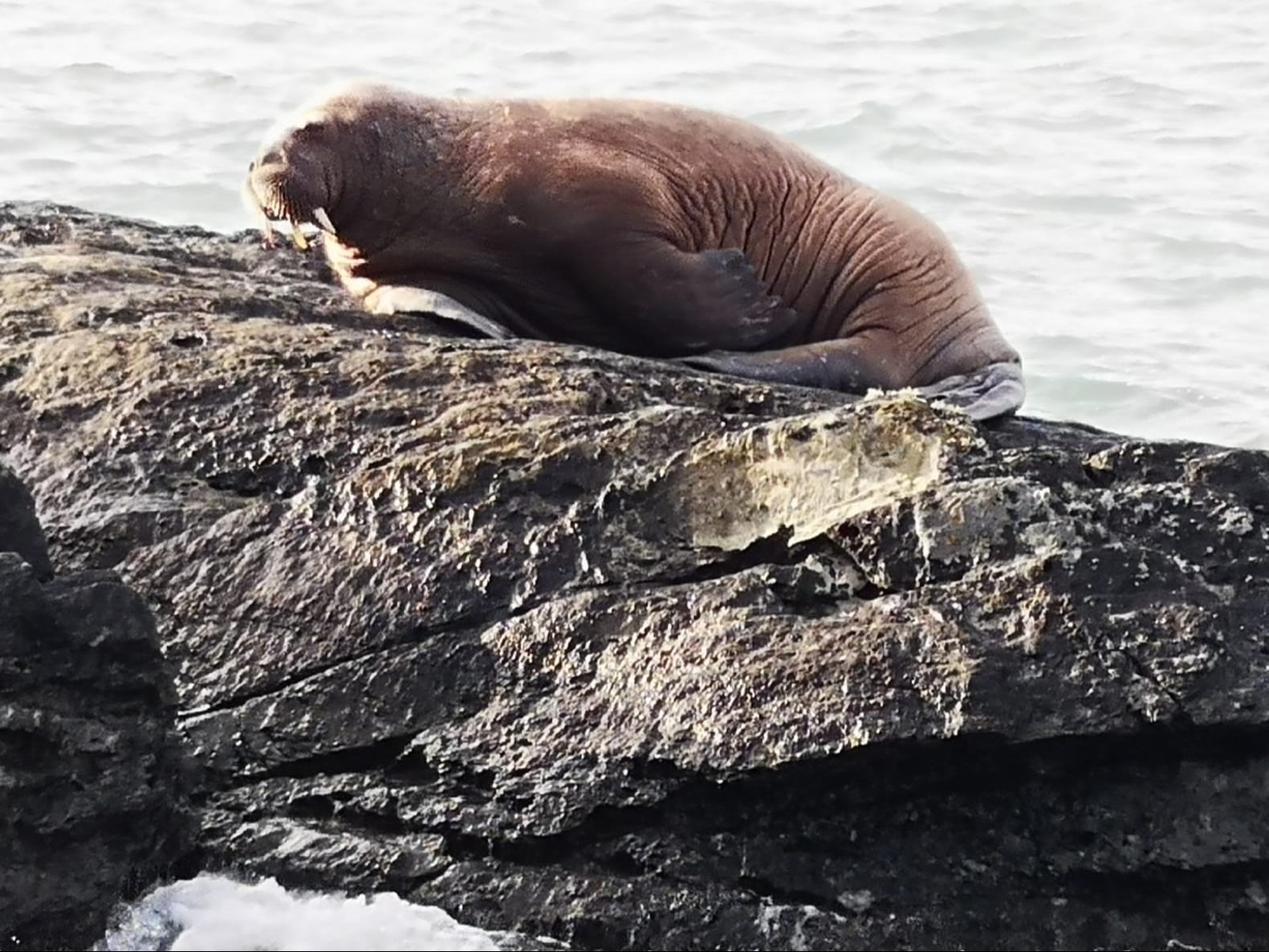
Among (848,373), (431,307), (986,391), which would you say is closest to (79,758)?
(431,307)

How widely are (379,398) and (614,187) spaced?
147 centimetres

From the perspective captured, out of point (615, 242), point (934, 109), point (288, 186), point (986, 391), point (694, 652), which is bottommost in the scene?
point (934, 109)

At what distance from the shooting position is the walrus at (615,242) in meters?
5.72

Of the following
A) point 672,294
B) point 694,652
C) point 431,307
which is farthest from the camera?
point 672,294

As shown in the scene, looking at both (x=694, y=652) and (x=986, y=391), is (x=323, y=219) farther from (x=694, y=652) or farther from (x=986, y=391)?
(x=694, y=652)

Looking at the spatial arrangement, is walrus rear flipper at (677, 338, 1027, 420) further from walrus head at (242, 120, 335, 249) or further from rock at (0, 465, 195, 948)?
rock at (0, 465, 195, 948)

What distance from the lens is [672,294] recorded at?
18.7 feet

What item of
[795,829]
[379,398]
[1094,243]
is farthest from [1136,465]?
[1094,243]

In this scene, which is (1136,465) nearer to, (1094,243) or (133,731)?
(133,731)

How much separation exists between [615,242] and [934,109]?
11796mm

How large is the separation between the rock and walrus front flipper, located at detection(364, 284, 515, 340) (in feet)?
6.48

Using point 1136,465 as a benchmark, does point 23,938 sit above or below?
below

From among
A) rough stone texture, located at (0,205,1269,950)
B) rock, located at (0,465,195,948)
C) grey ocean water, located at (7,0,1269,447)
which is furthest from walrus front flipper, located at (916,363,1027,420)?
grey ocean water, located at (7,0,1269,447)

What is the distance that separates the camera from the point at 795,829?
3547 millimetres
